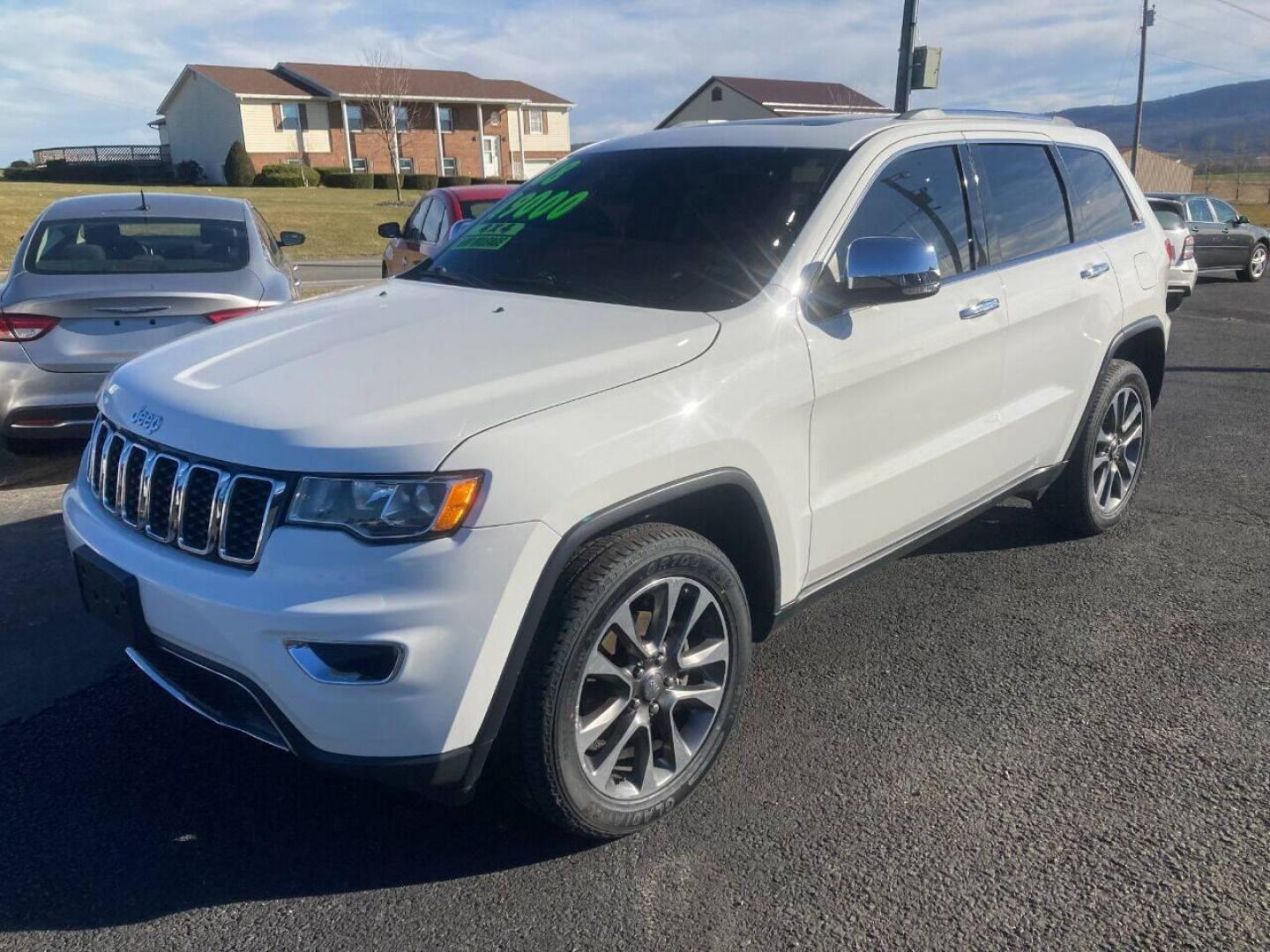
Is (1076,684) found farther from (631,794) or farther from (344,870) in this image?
(344,870)

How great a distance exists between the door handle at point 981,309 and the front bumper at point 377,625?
2.03 meters

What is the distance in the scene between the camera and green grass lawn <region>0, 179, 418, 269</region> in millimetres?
25203

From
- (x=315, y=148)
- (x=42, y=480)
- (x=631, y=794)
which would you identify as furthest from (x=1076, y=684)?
(x=315, y=148)

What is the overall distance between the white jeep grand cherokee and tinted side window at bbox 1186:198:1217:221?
1651 centimetres

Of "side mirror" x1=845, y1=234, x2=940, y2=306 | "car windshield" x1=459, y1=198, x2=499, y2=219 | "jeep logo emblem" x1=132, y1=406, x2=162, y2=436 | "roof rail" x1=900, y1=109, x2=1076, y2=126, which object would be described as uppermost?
"roof rail" x1=900, y1=109, x2=1076, y2=126

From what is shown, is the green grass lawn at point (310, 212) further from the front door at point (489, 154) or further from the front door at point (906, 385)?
the front door at point (906, 385)

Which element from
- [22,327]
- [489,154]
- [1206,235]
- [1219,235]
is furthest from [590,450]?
[489,154]

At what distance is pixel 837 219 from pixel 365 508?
6.02ft

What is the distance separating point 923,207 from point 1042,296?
79 cm

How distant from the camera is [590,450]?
2568 mm

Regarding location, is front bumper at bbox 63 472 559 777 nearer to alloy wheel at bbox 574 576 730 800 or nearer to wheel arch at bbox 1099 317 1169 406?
alloy wheel at bbox 574 576 730 800

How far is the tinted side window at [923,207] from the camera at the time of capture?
354cm

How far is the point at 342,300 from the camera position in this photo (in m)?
3.74

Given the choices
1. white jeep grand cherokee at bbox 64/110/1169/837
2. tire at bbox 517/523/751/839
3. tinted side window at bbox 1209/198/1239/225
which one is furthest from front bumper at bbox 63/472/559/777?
tinted side window at bbox 1209/198/1239/225
